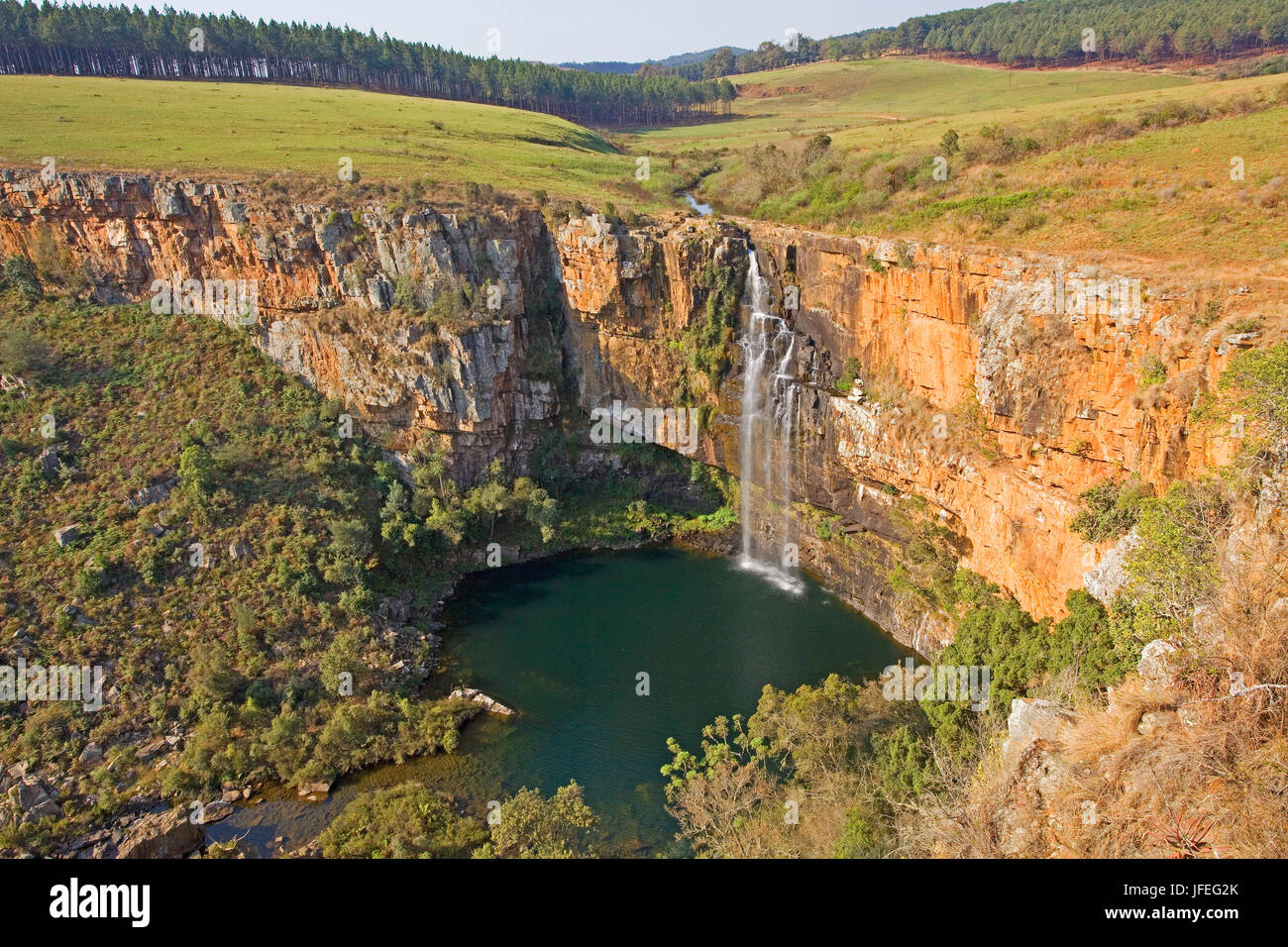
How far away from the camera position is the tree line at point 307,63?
61.4m

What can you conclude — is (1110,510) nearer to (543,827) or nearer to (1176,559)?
(1176,559)

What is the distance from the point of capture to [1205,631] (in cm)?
1333

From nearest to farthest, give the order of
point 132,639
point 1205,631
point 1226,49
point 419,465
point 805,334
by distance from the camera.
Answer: point 1205,631 < point 132,639 < point 805,334 < point 419,465 < point 1226,49

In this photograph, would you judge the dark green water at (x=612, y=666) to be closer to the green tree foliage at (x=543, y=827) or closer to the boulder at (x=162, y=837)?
the boulder at (x=162, y=837)

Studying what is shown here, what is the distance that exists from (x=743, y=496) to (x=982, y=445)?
1274 centimetres

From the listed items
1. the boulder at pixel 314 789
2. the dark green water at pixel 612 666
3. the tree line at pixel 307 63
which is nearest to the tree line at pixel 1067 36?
the tree line at pixel 307 63

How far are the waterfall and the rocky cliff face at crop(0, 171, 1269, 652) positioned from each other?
543mm

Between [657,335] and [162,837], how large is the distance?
1057 inches

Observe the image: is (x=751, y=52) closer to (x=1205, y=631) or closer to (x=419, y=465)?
(x=419, y=465)

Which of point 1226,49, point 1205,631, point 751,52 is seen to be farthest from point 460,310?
point 751,52

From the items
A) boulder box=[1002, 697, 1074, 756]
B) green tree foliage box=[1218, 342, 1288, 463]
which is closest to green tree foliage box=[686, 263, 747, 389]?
green tree foliage box=[1218, 342, 1288, 463]

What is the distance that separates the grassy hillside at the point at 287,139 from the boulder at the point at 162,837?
98.4 ft

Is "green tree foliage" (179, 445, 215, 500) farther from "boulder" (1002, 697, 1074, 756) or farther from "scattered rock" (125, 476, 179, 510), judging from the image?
"boulder" (1002, 697, 1074, 756)

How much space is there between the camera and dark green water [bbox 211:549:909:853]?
75.5 feet
